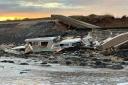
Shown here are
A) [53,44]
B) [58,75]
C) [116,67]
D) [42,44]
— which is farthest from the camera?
[42,44]

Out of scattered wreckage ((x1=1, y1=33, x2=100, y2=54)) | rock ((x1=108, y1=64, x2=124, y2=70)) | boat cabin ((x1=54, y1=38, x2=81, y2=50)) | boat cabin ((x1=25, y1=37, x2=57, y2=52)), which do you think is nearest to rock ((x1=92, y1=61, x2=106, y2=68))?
rock ((x1=108, y1=64, x2=124, y2=70))

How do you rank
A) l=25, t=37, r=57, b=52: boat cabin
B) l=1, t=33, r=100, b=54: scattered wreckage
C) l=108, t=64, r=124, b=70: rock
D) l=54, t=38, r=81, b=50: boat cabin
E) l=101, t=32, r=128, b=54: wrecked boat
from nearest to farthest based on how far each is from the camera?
l=108, t=64, r=124, b=70: rock, l=101, t=32, r=128, b=54: wrecked boat, l=54, t=38, r=81, b=50: boat cabin, l=1, t=33, r=100, b=54: scattered wreckage, l=25, t=37, r=57, b=52: boat cabin

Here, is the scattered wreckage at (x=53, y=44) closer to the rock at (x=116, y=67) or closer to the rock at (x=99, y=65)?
the rock at (x=99, y=65)

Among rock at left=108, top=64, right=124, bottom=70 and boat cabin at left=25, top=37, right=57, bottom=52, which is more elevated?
rock at left=108, top=64, right=124, bottom=70

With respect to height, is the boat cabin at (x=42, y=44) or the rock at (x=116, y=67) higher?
the rock at (x=116, y=67)

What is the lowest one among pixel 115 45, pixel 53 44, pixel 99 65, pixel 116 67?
pixel 53 44

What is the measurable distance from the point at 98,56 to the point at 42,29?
105ft

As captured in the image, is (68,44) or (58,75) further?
(68,44)

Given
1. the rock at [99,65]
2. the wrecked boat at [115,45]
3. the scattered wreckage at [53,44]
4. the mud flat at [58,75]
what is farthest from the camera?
the scattered wreckage at [53,44]

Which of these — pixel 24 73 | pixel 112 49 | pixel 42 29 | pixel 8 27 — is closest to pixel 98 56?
pixel 112 49

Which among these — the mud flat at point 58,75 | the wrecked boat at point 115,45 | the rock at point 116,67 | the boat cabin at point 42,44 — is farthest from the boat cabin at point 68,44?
the rock at point 116,67

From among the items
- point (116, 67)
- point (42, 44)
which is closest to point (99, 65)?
point (116, 67)

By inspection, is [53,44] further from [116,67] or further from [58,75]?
[58,75]

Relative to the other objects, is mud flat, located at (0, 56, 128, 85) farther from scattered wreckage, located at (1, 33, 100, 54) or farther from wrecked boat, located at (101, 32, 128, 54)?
scattered wreckage, located at (1, 33, 100, 54)
